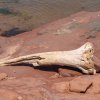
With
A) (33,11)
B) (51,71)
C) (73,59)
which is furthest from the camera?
(33,11)

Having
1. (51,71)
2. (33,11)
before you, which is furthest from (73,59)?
(33,11)

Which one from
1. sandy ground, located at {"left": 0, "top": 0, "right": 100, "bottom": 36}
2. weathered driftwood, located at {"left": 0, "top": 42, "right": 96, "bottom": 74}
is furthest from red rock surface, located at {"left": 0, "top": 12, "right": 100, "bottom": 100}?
sandy ground, located at {"left": 0, "top": 0, "right": 100, "bottom": 36}

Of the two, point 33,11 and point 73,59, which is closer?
point 73,59

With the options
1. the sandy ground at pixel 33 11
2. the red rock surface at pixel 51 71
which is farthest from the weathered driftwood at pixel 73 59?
the sandy ground at pixel 33 11

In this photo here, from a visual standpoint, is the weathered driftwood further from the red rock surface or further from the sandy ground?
the sandy ground

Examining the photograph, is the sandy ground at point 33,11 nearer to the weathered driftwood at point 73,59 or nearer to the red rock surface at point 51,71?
the red rock surface at point 51,71

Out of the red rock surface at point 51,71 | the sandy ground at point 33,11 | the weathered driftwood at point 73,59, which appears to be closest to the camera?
the red rock surface at point 51,71

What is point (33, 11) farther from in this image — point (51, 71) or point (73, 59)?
point (73, 59)

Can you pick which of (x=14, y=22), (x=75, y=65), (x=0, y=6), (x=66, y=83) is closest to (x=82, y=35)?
(x=75, y=65)
